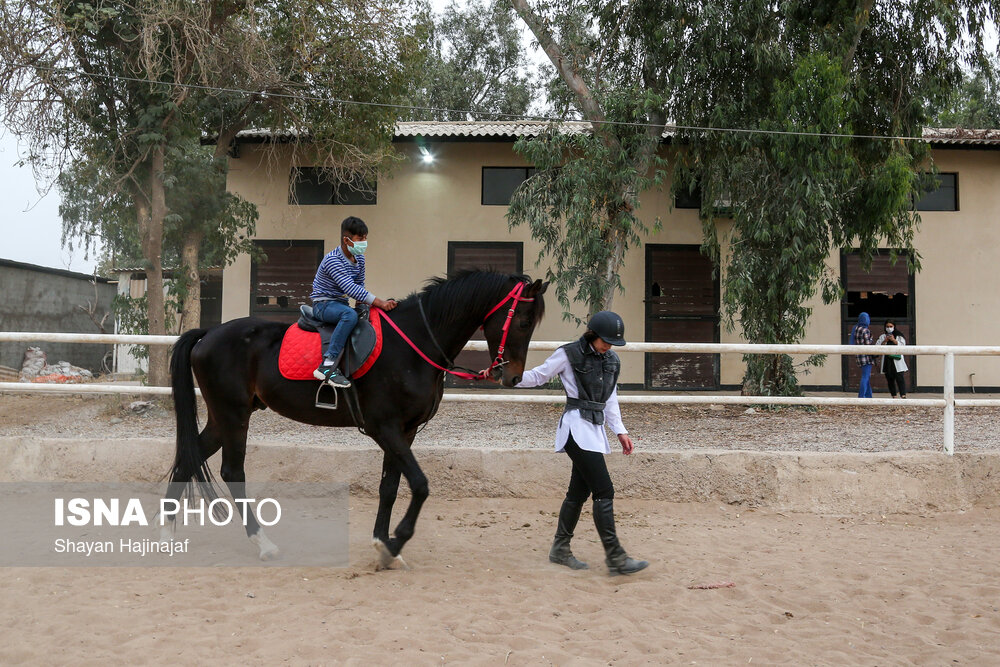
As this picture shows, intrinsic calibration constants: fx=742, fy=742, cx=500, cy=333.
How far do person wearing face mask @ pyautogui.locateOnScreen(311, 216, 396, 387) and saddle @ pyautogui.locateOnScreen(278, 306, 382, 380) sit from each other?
2.3 inches

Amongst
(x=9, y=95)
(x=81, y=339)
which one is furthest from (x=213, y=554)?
(x=9, y=95)

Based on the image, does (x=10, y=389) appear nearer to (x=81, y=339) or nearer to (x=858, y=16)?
(x=81, y=339)

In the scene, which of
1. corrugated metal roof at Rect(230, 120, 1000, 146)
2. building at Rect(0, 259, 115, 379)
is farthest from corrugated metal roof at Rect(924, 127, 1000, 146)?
building at Rect(0, 259, 115, 379)

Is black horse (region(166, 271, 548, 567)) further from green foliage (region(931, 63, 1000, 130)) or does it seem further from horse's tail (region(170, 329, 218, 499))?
green foliage (region(931, 63, 1000, 130))

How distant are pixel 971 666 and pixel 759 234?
731 cm

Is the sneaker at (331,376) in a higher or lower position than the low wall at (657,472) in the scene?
higher

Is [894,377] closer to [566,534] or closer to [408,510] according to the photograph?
[566,534]

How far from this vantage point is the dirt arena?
3.40 metres

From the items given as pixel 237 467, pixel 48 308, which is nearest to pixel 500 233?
pixel 237 467

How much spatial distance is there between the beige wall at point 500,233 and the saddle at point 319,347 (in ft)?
28.5

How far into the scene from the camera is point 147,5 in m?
9.30

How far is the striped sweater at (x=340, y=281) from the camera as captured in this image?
15.9 ft

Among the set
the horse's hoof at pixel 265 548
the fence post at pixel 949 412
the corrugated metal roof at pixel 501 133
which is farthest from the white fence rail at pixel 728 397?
the corrugated metal roof at pixel 501 133

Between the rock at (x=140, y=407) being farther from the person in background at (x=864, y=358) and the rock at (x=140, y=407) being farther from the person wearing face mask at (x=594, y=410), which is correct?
the person in background at (x=864, y=358)
